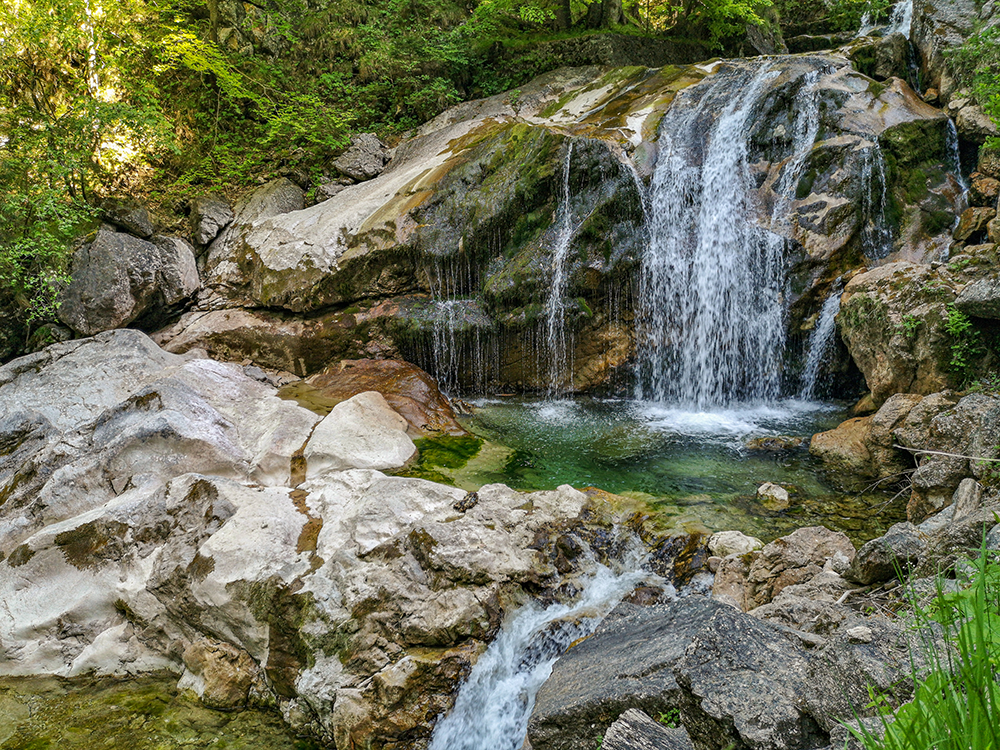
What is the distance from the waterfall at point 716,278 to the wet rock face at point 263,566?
188 inches

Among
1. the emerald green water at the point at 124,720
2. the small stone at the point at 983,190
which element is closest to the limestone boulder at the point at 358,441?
the emerald green water at the point at 124,720

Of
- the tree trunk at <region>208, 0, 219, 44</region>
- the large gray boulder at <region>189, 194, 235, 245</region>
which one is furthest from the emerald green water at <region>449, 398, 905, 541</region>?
the tree trunk at <region>208, 0, 219, 44</region>

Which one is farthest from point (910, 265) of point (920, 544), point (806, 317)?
point (920, 544)

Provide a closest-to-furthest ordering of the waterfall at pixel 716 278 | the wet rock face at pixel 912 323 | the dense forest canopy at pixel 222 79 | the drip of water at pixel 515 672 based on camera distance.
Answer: the drip of water at pixel 515 672 → the wet rock face at pixel 912 323 → the dense forest canopy at pixel 222 79 → the waterfall at pixel 716 278

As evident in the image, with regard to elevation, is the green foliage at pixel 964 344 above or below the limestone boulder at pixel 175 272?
below

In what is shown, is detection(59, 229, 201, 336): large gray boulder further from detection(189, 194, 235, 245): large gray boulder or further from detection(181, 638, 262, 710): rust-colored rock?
detection(181, 638, 262, 710): rust-colored rock

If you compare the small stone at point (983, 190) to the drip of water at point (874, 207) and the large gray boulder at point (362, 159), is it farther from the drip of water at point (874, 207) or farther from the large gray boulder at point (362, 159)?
the large gray boulder at point (362, 159)

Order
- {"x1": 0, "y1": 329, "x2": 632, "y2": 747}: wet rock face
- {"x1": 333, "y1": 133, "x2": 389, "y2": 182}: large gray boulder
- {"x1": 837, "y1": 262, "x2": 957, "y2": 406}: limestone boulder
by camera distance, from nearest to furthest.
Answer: {"x1": 0, "y1": 329, "x2": 632, "y2": 747}: wet rock face
{"x1": 837, "y1": 262, "x2": 957, "y2": 406}: limestone boulder
{"x1": 333, "y1": 133, "x2": 389, "y2": 182}: large gray boulder

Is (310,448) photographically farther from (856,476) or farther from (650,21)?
(650,21)

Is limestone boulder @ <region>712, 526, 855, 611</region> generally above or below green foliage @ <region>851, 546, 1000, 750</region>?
below

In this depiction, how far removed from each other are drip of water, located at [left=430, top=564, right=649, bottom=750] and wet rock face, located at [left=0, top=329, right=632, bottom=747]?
12 centimetres

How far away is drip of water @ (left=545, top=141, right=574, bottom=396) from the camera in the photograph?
906cm

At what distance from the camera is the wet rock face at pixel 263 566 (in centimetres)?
392

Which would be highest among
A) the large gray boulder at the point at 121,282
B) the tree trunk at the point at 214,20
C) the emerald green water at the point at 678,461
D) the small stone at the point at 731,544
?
the tree trunk at the point at 214,20
